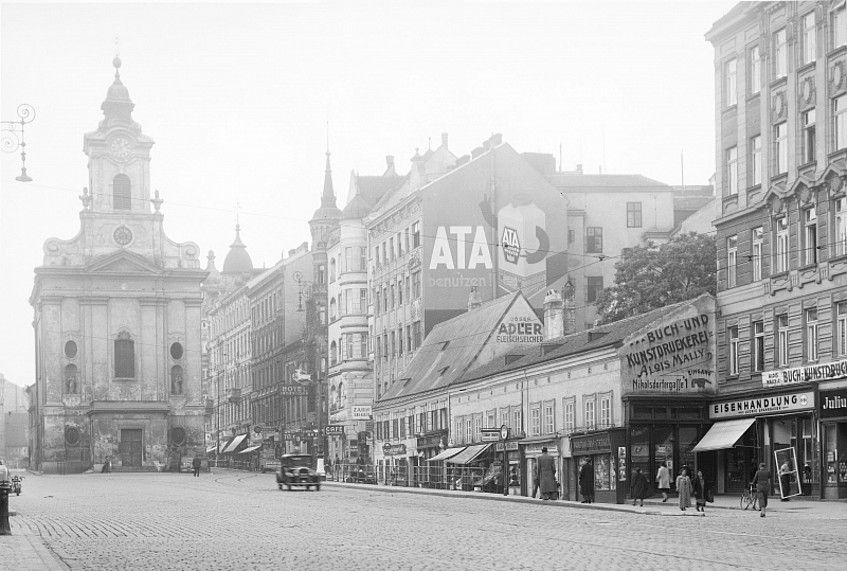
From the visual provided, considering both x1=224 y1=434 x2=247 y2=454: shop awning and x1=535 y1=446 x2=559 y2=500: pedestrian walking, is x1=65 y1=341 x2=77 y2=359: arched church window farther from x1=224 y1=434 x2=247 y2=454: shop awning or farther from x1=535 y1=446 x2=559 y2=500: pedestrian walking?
x1=535 y1=446 x2=559 y2=500: pedestrian walking

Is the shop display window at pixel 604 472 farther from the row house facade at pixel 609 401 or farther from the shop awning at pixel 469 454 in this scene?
the shop awning at pixel 469 454

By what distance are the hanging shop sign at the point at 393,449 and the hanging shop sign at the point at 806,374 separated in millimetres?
34939

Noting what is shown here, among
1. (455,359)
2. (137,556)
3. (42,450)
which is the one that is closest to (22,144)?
(137,556)

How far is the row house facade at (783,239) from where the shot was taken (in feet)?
149

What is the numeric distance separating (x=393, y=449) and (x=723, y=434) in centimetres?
3514

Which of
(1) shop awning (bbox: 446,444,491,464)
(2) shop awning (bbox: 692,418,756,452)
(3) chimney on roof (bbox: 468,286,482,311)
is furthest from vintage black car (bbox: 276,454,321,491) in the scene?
(2) shop awning (bbox: 692,418,756,452)

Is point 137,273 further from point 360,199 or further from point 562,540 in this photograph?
point 562,540

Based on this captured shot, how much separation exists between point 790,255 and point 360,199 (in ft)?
211

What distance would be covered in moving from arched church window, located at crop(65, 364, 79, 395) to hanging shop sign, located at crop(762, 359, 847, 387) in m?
79.2

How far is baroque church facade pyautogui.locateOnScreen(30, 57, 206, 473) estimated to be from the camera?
4582 inches

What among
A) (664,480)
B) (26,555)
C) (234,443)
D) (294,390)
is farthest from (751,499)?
(234,443)

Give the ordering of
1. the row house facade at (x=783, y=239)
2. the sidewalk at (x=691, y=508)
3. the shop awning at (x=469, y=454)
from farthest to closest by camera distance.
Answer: the shop awning at (x=469, y=454) < the row house facade at (x=783, y=239) < the sidewalk at (x=691, y=508)

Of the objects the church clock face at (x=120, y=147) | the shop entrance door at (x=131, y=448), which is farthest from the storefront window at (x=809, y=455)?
the church clock face at (x=120, y=147)

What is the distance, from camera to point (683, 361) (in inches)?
2069
